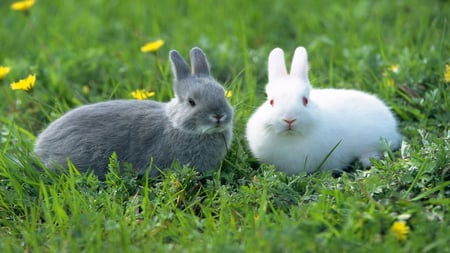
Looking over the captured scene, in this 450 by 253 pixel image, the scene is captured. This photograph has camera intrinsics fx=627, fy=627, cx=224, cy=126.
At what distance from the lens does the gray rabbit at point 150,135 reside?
12.8ft

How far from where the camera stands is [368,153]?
419 centimetres

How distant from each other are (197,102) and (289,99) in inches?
21.9

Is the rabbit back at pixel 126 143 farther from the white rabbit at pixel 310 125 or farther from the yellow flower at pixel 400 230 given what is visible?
the yellow flower at pixel 400 230

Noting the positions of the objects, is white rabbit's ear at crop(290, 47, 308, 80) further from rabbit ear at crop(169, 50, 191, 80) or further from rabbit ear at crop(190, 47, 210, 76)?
rabbit ear at crop(169, 50, 191, 80)

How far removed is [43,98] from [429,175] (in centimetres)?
316

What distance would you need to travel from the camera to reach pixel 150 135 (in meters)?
3.98

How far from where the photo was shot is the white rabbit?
3816 mm

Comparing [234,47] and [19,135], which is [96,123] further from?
[234,47]

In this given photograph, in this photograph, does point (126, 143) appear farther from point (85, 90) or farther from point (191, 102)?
point (85, 90)

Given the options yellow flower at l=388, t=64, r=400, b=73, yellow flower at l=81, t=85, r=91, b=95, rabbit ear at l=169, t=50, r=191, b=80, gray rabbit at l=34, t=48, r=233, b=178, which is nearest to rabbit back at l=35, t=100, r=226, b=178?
gray rabbit at l=34, t=48, r=233, b=178

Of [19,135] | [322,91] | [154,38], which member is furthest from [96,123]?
[154,38]

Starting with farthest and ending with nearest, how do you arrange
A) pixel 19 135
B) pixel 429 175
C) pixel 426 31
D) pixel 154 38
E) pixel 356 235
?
pixel 154 38 → pixel 426 31 → pixel 19 135 → pixel 429 175 → pixel 356 235

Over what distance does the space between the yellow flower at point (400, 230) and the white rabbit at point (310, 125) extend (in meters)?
0.96

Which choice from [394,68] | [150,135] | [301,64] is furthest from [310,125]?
[394,68]
